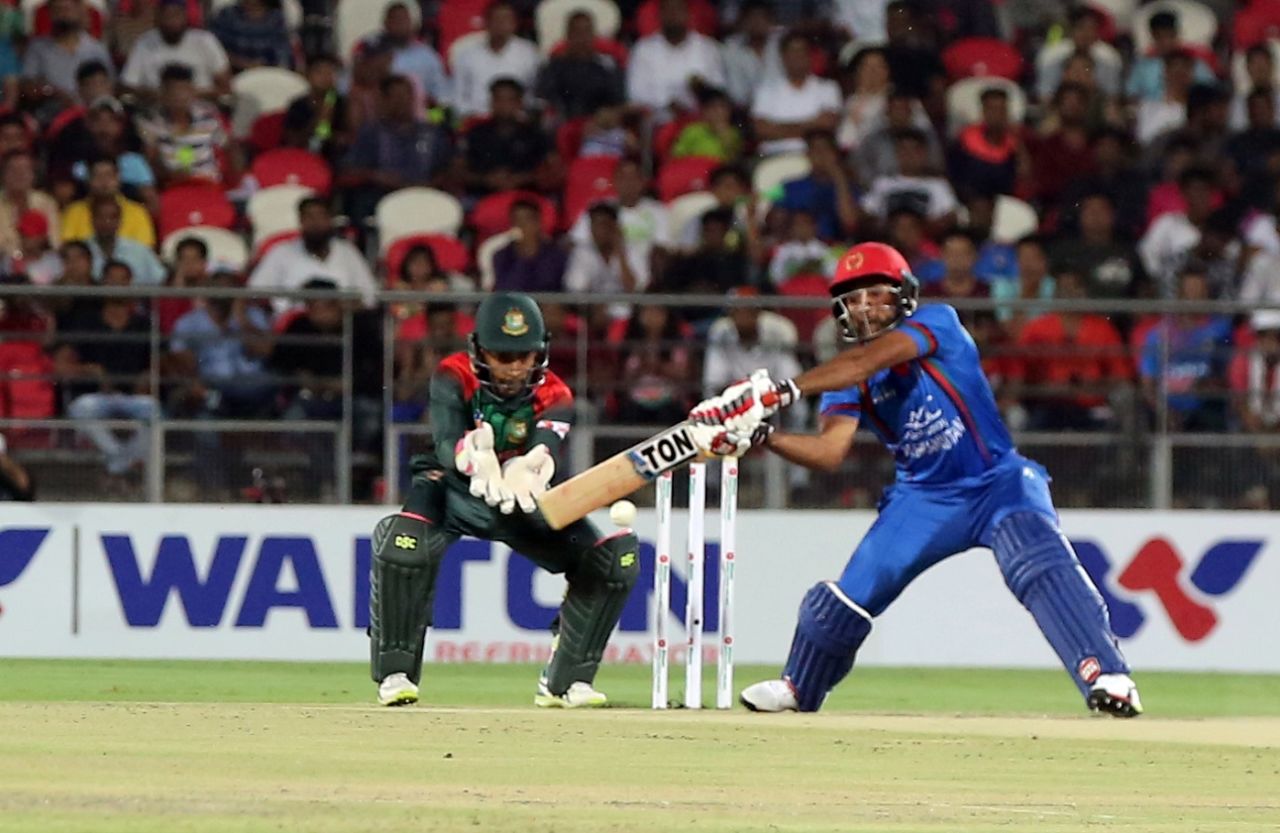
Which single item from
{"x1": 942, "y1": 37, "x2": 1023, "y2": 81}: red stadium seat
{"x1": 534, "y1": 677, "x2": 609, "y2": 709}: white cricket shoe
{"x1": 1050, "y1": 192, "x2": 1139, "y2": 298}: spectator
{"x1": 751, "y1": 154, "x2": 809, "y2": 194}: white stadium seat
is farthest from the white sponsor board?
{"x1": 942, "y1": 37, "x2": 1023, "y2": 81}: red stadium seat

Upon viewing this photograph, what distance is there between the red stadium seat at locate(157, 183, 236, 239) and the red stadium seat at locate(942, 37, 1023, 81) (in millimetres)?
5498

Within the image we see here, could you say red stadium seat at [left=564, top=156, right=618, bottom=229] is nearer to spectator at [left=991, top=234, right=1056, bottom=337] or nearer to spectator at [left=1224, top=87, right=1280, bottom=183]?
spectator at [left=991, top=234, right=1056, bottom=337]

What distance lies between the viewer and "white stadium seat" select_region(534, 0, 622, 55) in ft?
63.2

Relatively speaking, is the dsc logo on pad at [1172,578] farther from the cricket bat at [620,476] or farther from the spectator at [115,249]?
the spectator at [115,249]

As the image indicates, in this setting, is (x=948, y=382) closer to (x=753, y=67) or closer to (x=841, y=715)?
(x=841, y=715)

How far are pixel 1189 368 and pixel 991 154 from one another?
340 centimetres

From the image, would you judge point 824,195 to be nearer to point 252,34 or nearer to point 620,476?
point 252,34

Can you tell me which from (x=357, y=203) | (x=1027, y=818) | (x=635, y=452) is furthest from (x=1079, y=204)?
(x=1027, y=818)

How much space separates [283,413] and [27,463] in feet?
4.76

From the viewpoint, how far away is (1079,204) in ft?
59.1

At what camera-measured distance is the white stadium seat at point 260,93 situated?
18.4 metres

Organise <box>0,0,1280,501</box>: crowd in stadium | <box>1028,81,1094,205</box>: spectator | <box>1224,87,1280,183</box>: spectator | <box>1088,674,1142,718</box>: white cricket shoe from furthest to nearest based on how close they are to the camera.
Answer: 1. <box>1224,87,1280,183</box>: spectator
2. <box>1028,81,1094,205</box>: spectator
3. <box>0,0,1280,501</box>: crowd in stadium
4. <box>1088,674,1142,718</box>: white cricket shoe

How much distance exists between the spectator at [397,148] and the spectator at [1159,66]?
17.2 feet

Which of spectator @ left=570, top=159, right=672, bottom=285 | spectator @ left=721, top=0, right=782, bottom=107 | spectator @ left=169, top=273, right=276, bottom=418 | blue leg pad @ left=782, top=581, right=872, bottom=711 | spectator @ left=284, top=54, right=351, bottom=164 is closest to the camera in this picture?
blue leg pad @ left=782, top=581, right=872, bottom=711
